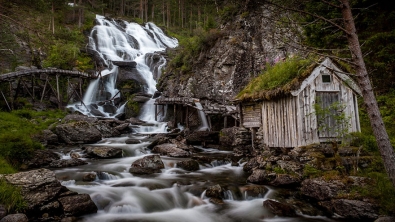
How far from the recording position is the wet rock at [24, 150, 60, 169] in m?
10.2

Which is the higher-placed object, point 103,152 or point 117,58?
point 117,58

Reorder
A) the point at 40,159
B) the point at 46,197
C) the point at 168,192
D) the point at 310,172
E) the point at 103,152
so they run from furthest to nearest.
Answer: the point at 103,152, the point at 40,159, the point at 168,192, the point at 310,172, the point at 46,197

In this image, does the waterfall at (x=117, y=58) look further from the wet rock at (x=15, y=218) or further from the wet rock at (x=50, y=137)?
the wet rock at (x=15, y=218)

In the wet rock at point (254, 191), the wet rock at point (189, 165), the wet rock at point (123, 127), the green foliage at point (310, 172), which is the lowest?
the wet rock at point (254, 191)

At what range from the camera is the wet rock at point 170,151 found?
13200 mm

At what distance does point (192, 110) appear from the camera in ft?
76.5

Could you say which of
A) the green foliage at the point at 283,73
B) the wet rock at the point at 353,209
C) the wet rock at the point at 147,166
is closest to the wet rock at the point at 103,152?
the wet rock at the point at 147,166

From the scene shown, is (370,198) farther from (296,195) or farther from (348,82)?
(348,82)

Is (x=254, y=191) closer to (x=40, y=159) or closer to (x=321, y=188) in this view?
(x=321, y=188)

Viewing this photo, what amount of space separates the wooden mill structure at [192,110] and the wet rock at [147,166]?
327 inches

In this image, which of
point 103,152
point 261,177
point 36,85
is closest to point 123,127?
point 103,152

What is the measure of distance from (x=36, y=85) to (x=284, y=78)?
25431 mm

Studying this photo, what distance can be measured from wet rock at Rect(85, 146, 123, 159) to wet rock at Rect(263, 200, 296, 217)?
8677 mm

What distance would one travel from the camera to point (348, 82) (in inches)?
351
